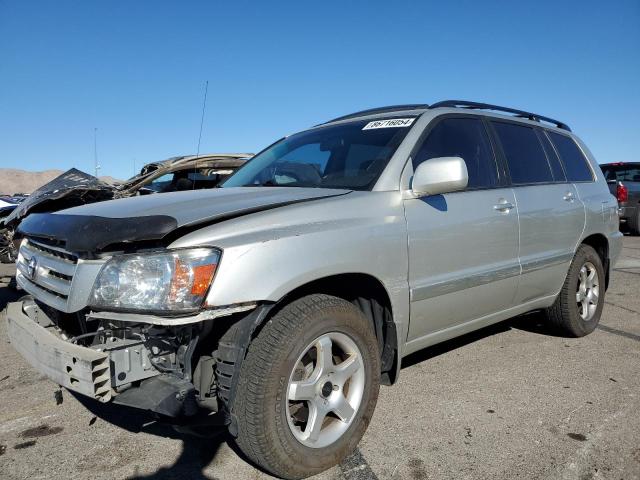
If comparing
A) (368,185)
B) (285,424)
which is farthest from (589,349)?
(285,424)

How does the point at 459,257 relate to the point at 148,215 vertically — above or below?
below

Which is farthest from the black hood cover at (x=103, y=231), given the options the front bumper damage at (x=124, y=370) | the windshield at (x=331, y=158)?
the windshield at (x=331, y=158)

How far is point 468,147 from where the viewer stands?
3.45m

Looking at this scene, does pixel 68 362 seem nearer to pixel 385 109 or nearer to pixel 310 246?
pixel 310 246

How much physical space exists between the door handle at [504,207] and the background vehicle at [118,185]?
126 inches

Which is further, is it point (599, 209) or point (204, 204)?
point (599, 209)

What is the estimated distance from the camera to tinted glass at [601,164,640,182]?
12898mm

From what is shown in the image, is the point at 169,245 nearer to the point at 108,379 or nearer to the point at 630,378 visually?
the point at 108,379

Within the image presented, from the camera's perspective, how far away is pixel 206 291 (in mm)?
2021

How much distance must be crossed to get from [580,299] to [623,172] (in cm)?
1049

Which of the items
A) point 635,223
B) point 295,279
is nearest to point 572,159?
point 295,279

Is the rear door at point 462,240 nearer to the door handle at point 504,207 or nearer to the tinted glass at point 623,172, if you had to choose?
the door handle at point 504,207

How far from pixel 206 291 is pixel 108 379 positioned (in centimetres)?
53

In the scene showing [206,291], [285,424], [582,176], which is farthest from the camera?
[582,176]
